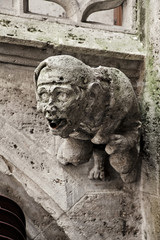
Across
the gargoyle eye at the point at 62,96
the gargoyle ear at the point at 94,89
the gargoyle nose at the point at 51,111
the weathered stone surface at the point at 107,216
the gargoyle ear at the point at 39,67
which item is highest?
the gargoyle ear at the point at 39,67

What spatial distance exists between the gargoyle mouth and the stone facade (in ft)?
1.13

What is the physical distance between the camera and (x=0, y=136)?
183cm

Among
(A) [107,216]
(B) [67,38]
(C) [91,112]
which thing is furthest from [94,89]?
(A) [107,216]

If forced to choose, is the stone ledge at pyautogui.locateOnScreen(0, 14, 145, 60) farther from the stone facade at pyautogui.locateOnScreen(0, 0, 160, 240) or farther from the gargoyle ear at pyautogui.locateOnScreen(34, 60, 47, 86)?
Result: the gargoyle ear at pyautogui.locateOnScreen(34, 60, 47, 86)

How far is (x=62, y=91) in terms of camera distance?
150 cm

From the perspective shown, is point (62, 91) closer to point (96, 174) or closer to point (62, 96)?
point (62, 96)

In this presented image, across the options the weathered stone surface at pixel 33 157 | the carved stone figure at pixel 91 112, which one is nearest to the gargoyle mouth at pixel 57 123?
the carved stone figure at pixel 91 112

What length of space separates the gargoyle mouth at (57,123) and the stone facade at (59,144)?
35 cm

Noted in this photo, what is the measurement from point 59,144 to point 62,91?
0.42 meters

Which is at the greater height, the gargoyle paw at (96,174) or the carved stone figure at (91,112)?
the carved stone figure at (91,112)

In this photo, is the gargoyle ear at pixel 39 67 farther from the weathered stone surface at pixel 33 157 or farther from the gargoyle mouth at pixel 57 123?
the weathered stone surface at pixel 33 157

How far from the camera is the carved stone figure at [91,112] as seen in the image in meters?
1.51

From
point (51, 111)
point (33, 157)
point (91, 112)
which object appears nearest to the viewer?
point (51, 111)

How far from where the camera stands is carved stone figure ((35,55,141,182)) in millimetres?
1513
